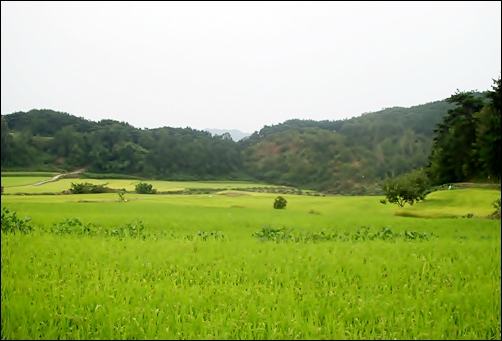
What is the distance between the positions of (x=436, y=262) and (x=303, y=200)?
6734mm

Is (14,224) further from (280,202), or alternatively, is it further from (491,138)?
(491,138)

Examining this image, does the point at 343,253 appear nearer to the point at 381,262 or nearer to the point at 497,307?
the point at 381,262

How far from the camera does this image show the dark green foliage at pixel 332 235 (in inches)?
316

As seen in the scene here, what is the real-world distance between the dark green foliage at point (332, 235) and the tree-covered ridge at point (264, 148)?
375cm

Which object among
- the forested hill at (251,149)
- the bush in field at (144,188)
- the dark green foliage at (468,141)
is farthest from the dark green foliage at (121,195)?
the dark green foliage at (468,141)

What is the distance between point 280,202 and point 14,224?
308 inches

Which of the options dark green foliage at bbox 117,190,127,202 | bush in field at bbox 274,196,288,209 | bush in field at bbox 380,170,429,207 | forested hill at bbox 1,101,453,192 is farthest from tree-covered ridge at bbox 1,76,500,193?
bush in field at bbox 274,196,288,209

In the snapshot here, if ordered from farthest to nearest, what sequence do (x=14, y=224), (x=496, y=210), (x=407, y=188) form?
(x=407, y=188)
(x=496, y=210)
(x=14, y=224)

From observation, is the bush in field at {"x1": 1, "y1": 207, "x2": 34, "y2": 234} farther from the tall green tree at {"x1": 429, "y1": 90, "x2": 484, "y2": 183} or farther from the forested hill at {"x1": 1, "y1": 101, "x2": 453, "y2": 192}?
the tall green tree at {"x1": 429, "y1": 90, "x2": 484, "y2": 183}

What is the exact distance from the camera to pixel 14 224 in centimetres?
780

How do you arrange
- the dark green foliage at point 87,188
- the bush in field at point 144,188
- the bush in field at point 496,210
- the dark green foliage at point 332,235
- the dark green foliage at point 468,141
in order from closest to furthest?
the dark green foliage at point 332,235 < the bush in field at point 496,210 < the dark green foliage at point 468,141 < the dark green foliage at point 87,188 < the bush in field at point 144,188

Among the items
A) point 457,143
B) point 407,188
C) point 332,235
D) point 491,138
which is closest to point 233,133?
point 407,188

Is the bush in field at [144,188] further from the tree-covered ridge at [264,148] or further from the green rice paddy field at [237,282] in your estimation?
the green rice paddy field at [237,282]

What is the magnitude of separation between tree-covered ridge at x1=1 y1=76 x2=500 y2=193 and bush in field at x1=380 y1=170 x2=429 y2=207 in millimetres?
404
